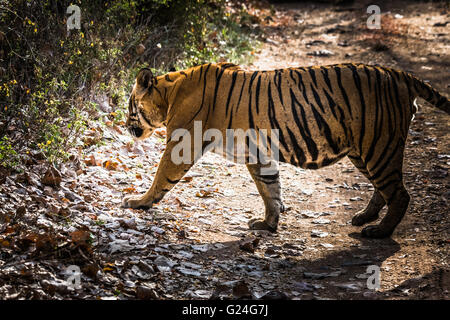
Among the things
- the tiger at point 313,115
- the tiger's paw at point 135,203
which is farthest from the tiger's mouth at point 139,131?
the tiger's paw at point 135,203

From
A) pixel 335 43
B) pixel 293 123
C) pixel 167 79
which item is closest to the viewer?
pixel 293 123

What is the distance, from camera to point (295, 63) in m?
11.3

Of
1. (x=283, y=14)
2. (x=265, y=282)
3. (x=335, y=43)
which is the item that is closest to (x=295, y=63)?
Answer: (x=335, y=43)

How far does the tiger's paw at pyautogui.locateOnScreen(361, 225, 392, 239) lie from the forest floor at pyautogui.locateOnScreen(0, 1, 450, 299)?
9cm

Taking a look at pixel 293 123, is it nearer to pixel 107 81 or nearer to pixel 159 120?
pixel 159 120

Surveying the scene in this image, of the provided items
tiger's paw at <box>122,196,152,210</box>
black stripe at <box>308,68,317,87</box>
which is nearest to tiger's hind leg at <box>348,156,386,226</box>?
black stripe at <box>308,68,317,87</box>

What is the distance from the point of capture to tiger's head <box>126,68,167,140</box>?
17.2 feet

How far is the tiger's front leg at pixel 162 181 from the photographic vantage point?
4977mm

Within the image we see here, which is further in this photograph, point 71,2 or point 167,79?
point 71,2

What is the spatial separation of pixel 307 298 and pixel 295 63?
27.1 ft

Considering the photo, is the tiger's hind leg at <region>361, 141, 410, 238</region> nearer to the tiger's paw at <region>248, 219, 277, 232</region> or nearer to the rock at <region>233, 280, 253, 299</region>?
the tiger's paw at <region>248, 219, 277, 232</region>

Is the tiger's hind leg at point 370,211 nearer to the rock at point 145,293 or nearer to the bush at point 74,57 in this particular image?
the rock at point 145,293

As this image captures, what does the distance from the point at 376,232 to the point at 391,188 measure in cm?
50

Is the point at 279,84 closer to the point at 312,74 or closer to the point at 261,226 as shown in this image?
the point at 312,74
